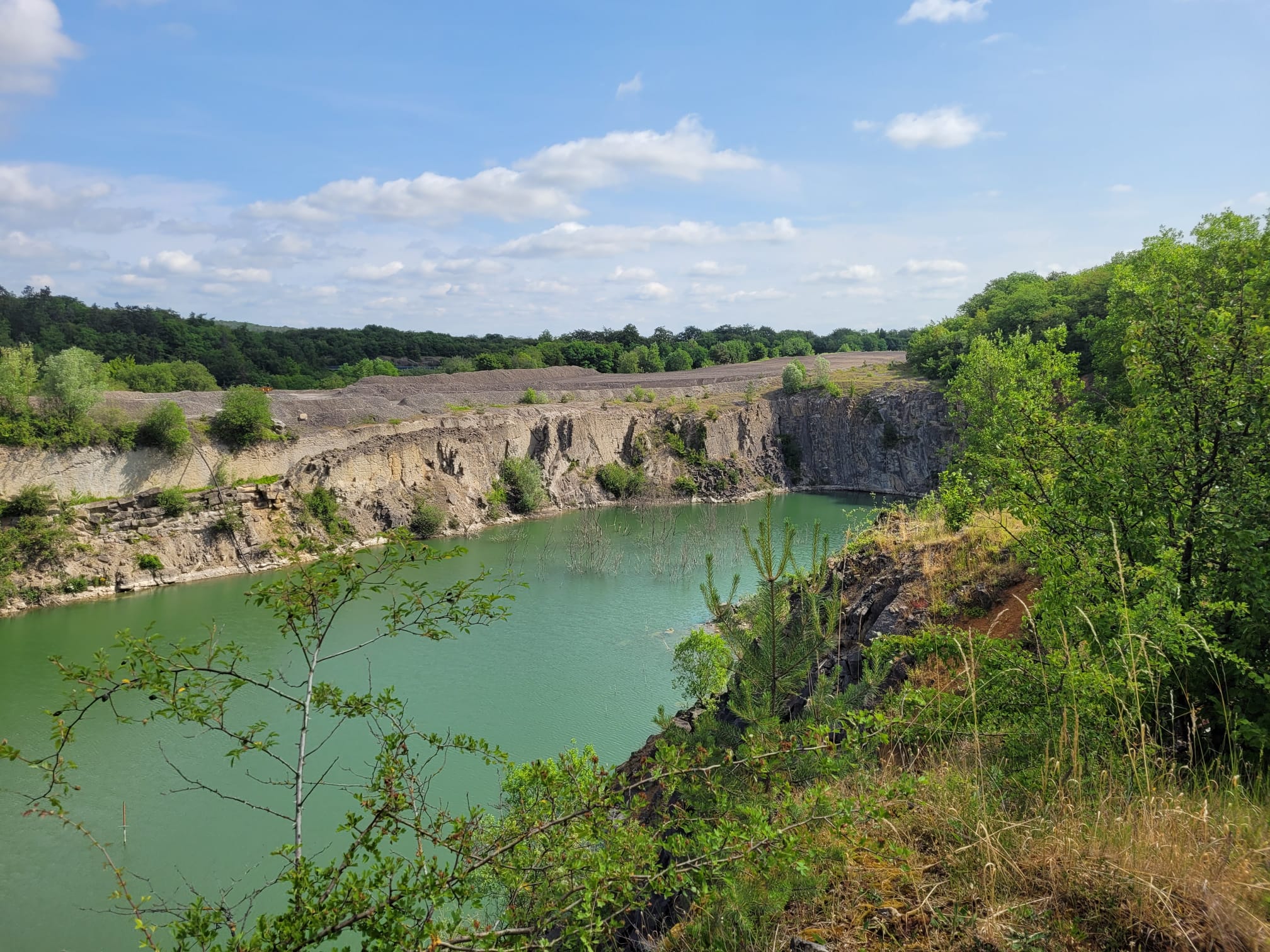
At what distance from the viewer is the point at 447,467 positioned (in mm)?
34062

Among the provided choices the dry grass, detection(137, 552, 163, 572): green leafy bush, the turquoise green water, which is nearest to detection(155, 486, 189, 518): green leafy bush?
detection(137, 552, 163, 572): green leafy bush

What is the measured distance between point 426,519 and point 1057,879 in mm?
29676

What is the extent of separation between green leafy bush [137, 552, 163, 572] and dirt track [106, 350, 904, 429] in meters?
5.54

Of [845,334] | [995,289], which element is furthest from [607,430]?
[845,334]

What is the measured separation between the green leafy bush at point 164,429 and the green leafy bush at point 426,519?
8658mm

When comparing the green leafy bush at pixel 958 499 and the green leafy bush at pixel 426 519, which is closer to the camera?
the green leafy bush at pixel 958 499

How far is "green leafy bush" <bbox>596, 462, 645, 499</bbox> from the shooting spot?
3997 cm

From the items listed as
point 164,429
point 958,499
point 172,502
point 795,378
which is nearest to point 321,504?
point 172,502

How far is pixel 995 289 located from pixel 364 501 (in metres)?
46.3

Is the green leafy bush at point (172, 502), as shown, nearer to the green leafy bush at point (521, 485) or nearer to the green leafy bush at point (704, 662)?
the green leafy bush at point (521, 485)

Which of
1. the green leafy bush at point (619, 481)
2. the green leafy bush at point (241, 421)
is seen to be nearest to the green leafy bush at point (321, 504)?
the green leafy bush at point (241, 421)

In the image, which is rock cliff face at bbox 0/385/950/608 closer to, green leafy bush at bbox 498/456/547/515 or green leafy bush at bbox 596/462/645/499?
green leafy bush at bbox 596/462/645/499

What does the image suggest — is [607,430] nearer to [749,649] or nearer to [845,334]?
[749,649]

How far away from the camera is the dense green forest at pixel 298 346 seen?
168 feet
